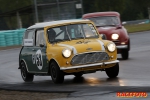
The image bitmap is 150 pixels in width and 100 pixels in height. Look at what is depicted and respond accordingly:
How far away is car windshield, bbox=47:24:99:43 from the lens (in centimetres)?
1472

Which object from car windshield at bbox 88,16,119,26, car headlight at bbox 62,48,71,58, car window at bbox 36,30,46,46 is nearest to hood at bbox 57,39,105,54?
car headlight at bbox 62,48,71,58

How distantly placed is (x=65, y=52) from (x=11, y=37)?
2696 cm

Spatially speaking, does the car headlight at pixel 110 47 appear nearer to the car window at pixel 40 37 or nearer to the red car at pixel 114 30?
the car window at pixel 40 37

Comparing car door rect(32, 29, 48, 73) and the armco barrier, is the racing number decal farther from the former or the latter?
the armco barrier

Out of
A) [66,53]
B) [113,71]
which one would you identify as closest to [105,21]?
[113,71]

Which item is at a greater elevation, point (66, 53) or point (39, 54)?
point (66, 53)

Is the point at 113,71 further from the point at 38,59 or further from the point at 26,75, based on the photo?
the point at 26,75

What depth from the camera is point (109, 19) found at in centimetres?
2170

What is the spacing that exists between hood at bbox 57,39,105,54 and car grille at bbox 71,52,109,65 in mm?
97

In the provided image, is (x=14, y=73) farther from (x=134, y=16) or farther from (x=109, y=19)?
(x=134, y=16)

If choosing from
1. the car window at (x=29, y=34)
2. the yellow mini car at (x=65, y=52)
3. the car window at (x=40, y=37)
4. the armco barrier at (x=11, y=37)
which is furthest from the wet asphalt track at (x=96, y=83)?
the armco barrier at (x=11, y=37)

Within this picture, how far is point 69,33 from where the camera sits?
14.8 meters

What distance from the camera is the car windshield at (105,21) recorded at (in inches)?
847

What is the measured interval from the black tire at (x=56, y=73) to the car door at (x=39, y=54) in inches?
15.7
